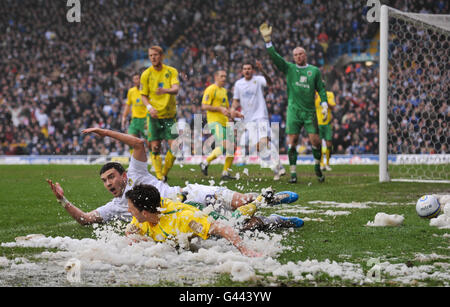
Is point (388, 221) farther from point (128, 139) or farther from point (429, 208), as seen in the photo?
point (128, 139)

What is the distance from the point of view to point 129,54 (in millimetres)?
28672

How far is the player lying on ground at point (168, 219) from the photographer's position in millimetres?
4145

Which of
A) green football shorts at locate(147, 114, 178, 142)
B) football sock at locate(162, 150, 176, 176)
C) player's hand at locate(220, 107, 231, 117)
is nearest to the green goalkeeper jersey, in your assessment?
player's hand at locate(220, 107, 231, 117)

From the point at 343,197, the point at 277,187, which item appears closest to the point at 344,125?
the point at 277,187

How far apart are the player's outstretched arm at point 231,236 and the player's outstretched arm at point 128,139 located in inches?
51.3

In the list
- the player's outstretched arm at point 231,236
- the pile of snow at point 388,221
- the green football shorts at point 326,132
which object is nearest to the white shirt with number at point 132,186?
the player's outstretched arm at point 231,236

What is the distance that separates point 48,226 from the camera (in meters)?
5.91

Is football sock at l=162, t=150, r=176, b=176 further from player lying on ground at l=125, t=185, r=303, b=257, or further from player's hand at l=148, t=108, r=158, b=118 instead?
player lying on ground at l=125, t=185, r=303, b=257

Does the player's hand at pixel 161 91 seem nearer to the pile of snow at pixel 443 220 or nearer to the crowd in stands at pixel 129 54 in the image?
the pile of snow at pixel 443 220

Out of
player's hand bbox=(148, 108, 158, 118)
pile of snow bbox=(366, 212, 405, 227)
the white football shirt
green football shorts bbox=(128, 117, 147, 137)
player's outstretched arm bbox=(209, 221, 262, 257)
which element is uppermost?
the white football shirt

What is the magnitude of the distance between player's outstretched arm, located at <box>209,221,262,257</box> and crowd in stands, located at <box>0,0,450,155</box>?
17.3m

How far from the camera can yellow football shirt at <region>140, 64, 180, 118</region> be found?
1080 centimetres

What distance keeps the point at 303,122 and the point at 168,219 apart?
685 cm

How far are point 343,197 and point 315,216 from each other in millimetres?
1994
